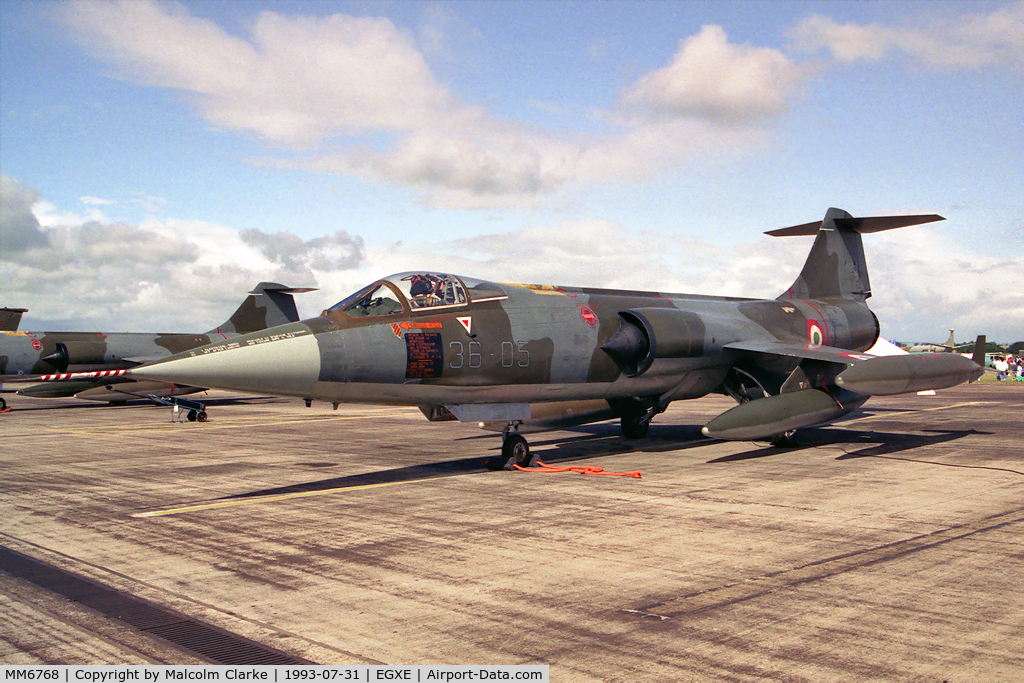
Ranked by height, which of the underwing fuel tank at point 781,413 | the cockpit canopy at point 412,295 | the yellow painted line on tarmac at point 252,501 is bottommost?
the yellow painted line on tarmac at point 252,501

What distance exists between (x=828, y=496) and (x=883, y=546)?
8.50 ft

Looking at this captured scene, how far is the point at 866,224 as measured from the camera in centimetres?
1939

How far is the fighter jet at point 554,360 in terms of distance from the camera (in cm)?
942

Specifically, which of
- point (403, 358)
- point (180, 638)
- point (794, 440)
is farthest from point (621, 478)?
point (180, 638)

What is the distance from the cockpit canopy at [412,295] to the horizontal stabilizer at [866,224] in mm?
12051

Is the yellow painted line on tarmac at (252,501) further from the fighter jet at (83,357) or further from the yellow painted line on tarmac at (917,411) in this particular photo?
the fighter jet at (83,357)

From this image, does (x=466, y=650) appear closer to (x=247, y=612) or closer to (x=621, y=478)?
(x=247, y=612)

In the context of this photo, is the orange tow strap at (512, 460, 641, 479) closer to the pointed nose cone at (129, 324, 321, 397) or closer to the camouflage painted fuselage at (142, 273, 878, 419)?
the camouflage painted fuselage at (142, 273, 878, 419)

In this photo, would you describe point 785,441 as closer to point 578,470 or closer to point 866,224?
point 578,470

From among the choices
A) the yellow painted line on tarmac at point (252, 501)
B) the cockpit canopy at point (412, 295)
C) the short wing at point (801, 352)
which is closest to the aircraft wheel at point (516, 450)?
the yellow painted line on tarmac at point (252, 501)

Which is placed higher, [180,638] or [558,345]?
[558,345]

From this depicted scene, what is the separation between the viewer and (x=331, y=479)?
37.9 feet

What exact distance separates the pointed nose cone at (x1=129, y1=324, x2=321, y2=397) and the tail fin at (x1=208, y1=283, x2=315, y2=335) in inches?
1118

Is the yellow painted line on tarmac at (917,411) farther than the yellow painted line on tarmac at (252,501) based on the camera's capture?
Yes
